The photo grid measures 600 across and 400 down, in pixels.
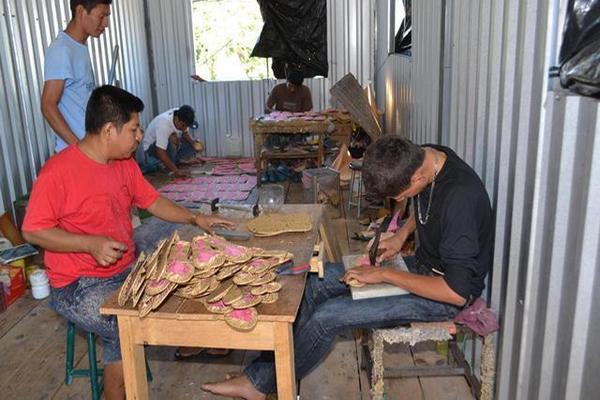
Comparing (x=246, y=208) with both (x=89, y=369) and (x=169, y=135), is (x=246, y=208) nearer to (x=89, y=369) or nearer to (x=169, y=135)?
(x=89, y=369)

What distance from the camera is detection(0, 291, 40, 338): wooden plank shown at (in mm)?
3498

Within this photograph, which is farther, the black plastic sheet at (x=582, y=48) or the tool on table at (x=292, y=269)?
the tool on table at (x=292, y=269)

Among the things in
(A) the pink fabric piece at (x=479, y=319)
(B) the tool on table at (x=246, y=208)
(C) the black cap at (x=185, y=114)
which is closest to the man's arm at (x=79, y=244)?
(B) the tool on table at (x=246, y=208)

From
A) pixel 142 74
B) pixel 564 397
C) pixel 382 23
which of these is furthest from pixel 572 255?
pixel 142 74

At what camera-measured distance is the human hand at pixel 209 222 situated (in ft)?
8.41

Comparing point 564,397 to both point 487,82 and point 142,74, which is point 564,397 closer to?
point 487,82

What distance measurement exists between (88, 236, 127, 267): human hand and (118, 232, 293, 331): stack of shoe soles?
0.66 ft

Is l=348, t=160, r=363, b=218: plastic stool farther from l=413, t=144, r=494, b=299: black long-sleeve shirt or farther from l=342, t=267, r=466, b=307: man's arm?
l=342, t=267, r=466, b=307: man's arm

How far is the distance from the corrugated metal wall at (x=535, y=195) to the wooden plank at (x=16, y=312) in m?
3.14

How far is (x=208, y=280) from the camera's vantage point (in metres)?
1.83

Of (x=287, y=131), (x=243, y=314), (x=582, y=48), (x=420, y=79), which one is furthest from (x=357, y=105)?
(x=582, y=48)

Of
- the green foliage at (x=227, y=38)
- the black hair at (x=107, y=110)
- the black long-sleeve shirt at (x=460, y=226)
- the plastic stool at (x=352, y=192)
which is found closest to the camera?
the black long-sleeve shirt at (x=460, y=226)

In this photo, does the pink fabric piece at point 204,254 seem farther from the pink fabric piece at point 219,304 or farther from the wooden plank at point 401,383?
the wooden plank at point 401,383

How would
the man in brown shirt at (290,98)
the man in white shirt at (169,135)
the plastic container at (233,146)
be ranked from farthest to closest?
the plastic container at (233,146) < the man in brown shirt at (290,98) < the man in white shirt at (169,135)
